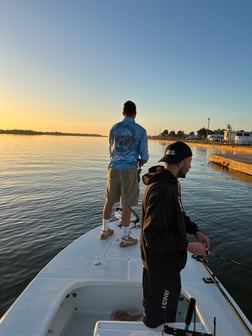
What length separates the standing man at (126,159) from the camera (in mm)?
4461

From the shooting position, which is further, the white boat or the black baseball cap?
the white boat

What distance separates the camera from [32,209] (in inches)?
427

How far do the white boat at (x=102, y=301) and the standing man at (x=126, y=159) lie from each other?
846 millimetres

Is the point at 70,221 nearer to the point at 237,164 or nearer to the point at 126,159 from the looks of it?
the point at 126,159

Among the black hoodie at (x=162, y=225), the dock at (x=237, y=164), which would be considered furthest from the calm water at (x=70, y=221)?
the dock at (x=237, y=164)

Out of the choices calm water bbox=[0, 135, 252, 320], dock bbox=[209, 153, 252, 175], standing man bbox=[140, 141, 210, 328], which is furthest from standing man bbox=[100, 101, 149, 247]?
dock bbox=[209, 153, 252, 175]

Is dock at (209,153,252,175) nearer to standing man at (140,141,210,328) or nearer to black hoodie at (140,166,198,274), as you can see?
standing man at (140,141,210,328)

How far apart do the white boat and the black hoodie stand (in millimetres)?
495

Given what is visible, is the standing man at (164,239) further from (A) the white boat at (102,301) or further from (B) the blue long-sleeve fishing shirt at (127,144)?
(B) the blue long-sleeve fishing shirt at (127,144)

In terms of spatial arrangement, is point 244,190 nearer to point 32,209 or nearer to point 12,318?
point 32,209

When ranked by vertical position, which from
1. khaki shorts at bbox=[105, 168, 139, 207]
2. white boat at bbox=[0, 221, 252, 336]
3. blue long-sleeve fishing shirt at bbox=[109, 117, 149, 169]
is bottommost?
white boat at bbox=[0, 221, 252, 336]

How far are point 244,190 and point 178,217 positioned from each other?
15.4 metres

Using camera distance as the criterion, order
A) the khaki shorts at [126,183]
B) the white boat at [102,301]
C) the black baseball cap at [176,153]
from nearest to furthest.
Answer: the black baseball cap at [176,153], the white boat at [102,301], the khaki shorts at [126,183]

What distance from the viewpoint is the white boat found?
8.28 feet
